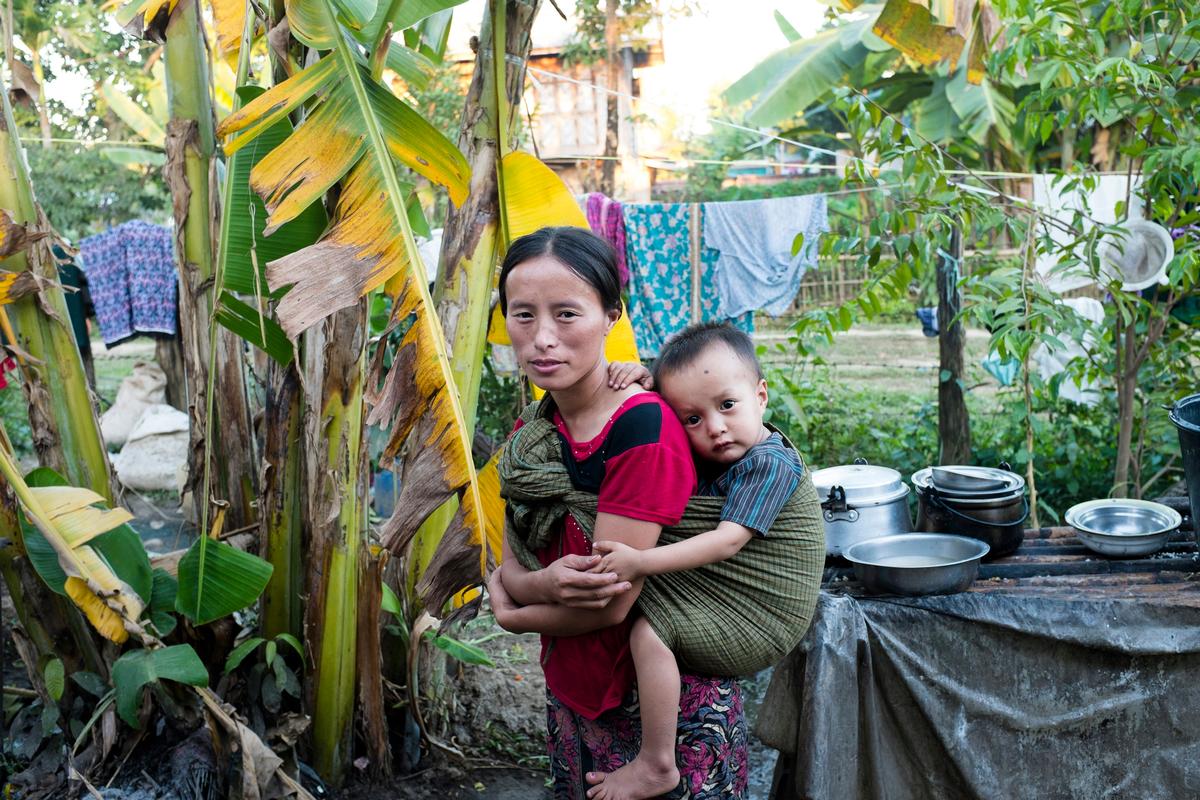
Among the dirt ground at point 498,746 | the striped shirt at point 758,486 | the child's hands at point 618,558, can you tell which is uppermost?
the striped shirt at point 758,486

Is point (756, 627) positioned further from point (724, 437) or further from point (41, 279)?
point (41, 279)

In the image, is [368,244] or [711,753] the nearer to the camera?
[711,753]

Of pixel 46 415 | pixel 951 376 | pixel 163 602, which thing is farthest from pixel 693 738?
pixel 951 376

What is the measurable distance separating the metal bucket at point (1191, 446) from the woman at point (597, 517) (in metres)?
1.49

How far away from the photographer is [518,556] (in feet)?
5.49

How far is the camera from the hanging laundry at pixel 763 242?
6.15m

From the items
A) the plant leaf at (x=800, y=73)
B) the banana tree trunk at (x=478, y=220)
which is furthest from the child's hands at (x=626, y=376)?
the plant leaf at (x=800, y=73)

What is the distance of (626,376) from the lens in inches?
61.9

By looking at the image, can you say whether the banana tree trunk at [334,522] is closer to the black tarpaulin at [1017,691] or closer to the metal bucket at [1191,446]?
the black tarpaulin at [1017,691]

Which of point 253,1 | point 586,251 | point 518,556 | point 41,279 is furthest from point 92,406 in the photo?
point 586,251

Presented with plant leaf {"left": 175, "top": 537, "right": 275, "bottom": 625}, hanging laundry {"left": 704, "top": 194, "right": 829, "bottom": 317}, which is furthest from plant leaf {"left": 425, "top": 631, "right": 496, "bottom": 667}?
hanging laundry {"left": 704, "top": 194, "right": 829, "bottom": 317}

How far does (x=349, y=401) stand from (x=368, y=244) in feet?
2.28

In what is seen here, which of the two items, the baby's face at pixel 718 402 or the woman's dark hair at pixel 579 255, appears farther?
the baby's face at pixel 718 402

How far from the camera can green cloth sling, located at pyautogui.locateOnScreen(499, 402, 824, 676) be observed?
1561 millimetres
